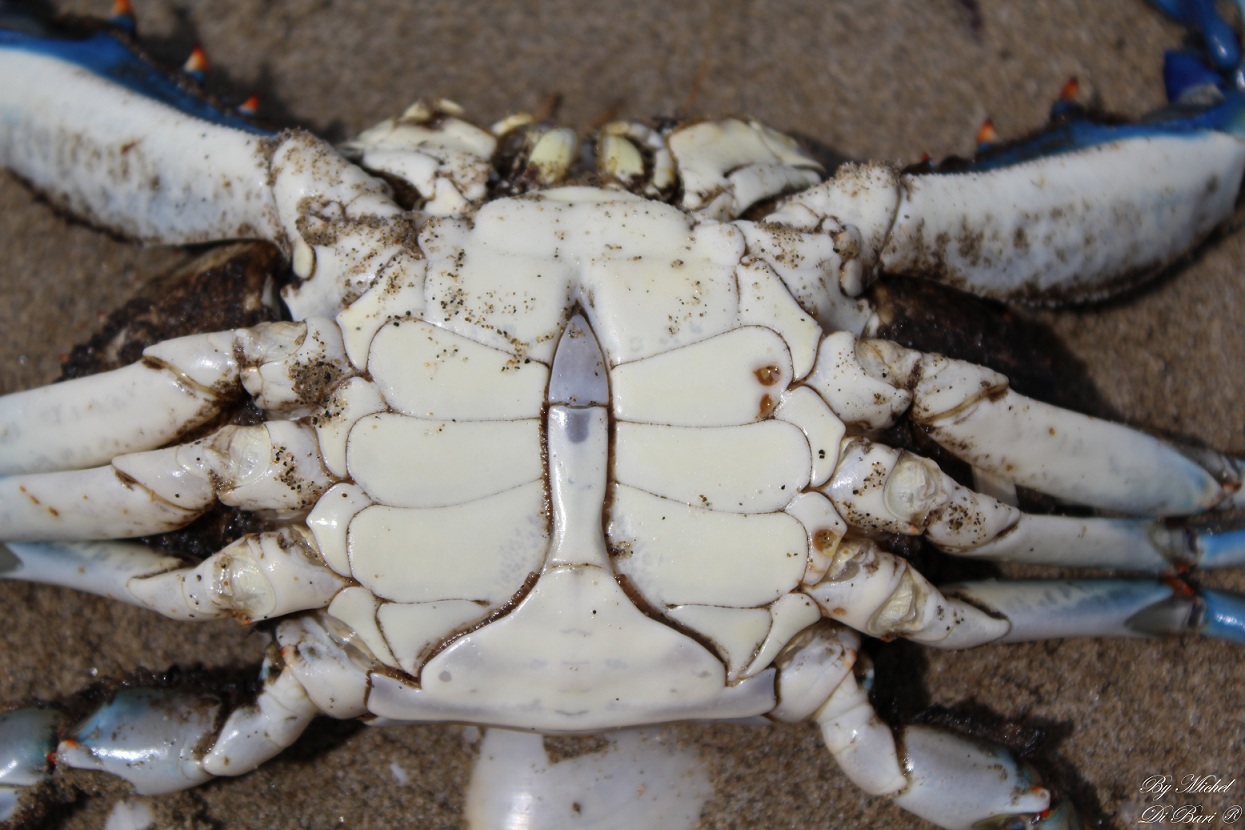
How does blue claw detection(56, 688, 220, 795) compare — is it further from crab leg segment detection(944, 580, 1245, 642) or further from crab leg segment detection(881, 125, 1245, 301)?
crab leg segment detection(881, 125, 1245, 301)

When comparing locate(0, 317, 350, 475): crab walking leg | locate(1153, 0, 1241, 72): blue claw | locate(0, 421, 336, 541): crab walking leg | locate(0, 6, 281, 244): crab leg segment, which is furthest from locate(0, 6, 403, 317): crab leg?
locate(1153, 0, 1241, 72): blue claw

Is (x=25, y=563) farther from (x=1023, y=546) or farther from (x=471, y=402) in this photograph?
(x=1023, y=546)

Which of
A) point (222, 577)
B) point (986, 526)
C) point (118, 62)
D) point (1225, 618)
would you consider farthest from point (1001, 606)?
point (118, 62)

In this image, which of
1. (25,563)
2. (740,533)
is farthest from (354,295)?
(25,563)

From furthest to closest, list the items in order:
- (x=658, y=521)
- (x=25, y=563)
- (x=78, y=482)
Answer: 1. (x=25, y=563)
2. (x=78, y=482)
3. (x=658, y=521)

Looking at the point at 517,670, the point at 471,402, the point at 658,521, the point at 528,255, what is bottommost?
the point at 517,670

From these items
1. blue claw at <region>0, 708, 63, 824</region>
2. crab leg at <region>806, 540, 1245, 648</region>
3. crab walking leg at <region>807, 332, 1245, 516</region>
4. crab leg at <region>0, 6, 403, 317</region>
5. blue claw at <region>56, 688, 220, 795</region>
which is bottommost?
blue claw at <region>0, 708, 63, 824</region>

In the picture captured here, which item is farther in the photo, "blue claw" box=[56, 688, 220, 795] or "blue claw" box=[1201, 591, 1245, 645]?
"blue claw" box=[1201, 591, 1245, 645]

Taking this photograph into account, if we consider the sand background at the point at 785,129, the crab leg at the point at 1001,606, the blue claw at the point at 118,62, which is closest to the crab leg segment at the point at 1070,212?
the sand background at the point at 785,129
